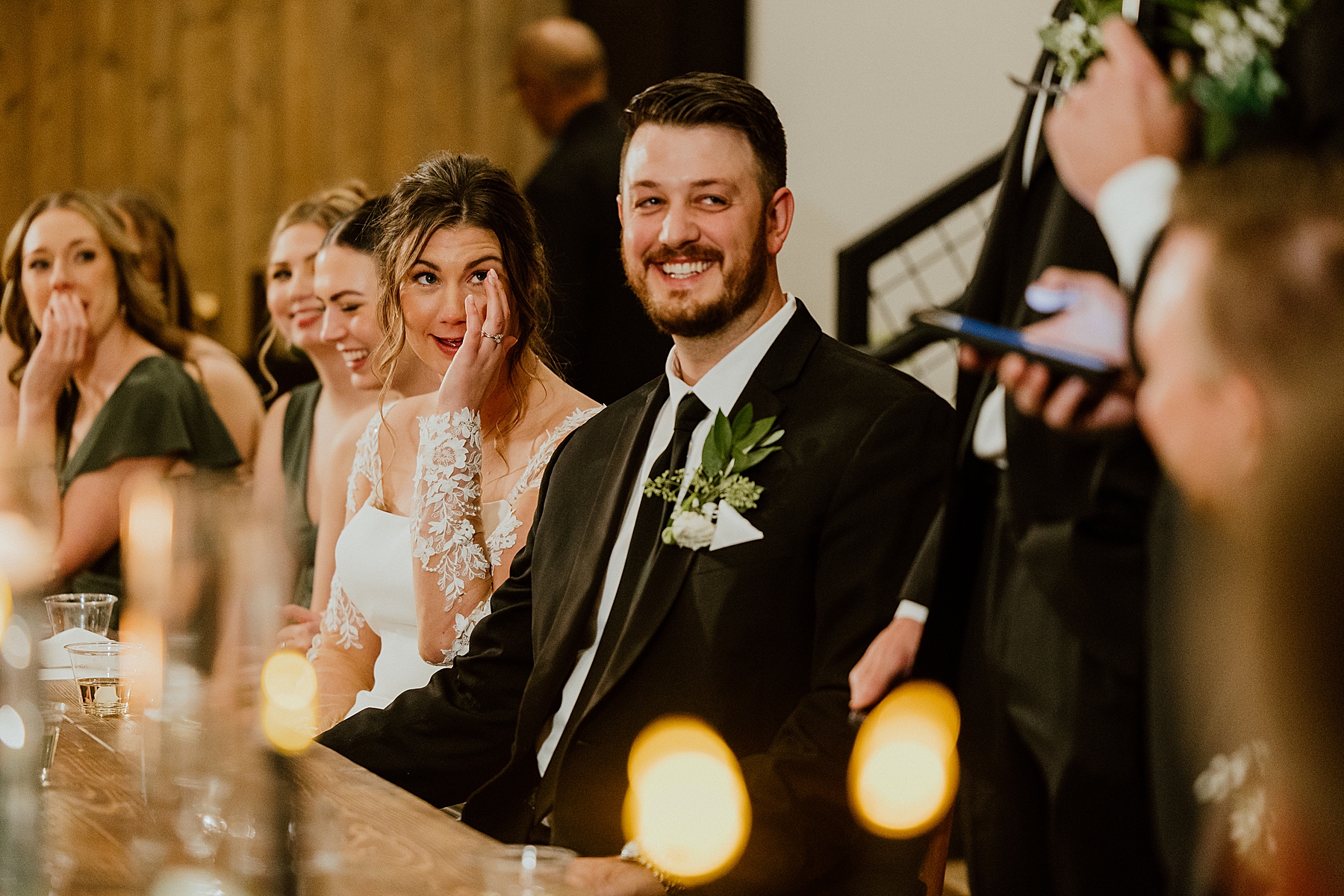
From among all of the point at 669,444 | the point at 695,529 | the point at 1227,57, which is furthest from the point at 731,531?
the point at 1227,57

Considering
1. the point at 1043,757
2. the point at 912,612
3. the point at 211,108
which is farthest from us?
the point at 211,108

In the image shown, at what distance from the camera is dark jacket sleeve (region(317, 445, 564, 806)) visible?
1939mm

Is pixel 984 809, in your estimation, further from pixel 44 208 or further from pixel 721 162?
pixel 44 208

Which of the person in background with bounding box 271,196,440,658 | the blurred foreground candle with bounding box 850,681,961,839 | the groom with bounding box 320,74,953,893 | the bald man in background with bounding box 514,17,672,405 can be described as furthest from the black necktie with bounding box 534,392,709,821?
the bald man in background with bounding box 514,17,672,405

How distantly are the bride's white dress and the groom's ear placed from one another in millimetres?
575

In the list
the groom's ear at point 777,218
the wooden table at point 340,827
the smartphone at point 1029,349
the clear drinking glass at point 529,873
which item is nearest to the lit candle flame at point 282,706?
the wooden table at point 340,827

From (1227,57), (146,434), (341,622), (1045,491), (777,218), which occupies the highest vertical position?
(1227,57)

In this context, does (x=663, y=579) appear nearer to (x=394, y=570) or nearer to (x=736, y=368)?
(x=736, y=368)

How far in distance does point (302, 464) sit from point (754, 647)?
2.14m

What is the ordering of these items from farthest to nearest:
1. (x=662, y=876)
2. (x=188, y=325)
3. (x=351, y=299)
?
(x=188, y=325)
(x=351, y=299)
(x=662, y=876)

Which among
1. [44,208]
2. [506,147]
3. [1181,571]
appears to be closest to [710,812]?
[1181,571]

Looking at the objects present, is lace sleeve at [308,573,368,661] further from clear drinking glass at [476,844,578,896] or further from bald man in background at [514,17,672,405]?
clear drinking glass at [476,844,578,896]

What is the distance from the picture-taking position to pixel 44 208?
3551 millimetres

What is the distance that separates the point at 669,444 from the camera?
6.34 ft
